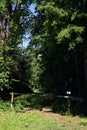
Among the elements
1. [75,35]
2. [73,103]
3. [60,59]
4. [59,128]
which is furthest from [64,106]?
[59,128]

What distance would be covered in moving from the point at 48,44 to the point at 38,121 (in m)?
4.89

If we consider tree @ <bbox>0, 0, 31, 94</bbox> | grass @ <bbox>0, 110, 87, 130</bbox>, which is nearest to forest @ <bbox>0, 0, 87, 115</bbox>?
tree @ <bbox>0, 0, 31, 94</bbox>

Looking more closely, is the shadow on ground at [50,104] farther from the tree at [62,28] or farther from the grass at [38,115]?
the tree at [62,28]

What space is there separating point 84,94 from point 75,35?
7256 millimetres

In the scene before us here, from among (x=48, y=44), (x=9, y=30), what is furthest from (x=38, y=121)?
(x=9, y=30)

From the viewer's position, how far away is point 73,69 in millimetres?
29922

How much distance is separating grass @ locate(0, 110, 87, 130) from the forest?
2.74m

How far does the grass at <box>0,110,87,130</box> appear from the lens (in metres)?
17.5

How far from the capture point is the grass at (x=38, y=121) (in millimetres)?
17531

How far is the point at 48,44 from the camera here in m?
22.5

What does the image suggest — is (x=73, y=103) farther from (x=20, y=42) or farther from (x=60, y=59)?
(x=20, y=42)

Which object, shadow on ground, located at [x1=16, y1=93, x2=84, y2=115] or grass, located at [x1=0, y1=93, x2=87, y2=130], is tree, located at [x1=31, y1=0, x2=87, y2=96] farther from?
A: grass, located at [x1=0, y1=93, x2=87, y2=130]

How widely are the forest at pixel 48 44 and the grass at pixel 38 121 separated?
108 inches

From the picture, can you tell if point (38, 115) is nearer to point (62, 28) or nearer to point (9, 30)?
point (62, 28)
